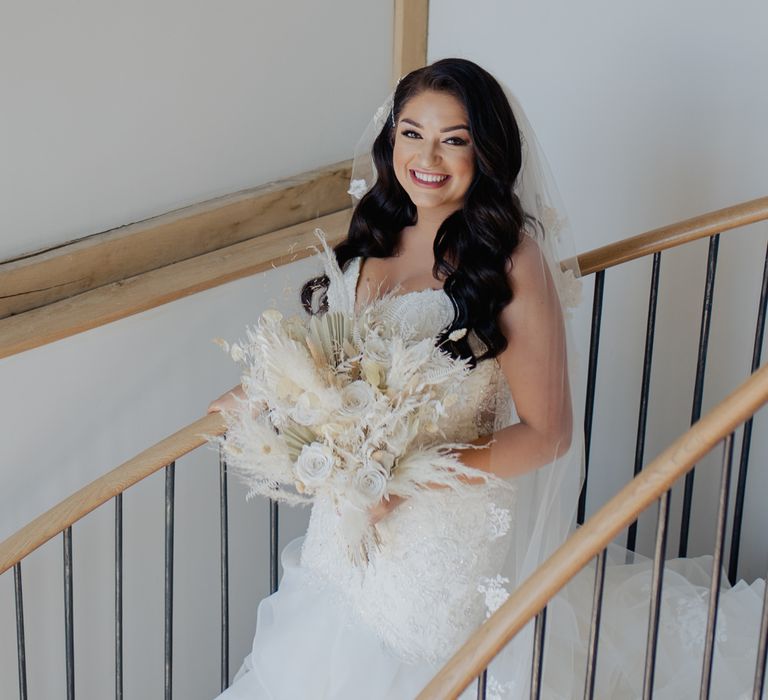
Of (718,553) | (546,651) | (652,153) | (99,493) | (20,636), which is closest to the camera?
(718,553)

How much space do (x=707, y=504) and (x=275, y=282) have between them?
4.80 ft

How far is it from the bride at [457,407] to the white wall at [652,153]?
102cm

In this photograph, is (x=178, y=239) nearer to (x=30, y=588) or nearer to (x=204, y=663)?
(x=30, y=588)

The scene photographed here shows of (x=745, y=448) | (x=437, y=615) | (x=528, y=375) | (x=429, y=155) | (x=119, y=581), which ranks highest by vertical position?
(x=429, y=155)

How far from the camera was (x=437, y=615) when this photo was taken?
2.35 m

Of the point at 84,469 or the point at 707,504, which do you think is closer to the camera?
the point at 84,469

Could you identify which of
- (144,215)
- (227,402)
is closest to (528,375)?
(227,402)

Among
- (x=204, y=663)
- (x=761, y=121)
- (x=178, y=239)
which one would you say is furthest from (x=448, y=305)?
(x=204, y=663)

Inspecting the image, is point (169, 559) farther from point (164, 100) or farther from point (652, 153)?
point (652, 153)

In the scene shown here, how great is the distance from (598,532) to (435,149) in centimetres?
84

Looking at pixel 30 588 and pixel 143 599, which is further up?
pixel 30 588

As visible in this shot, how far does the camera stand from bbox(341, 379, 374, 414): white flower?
199cm

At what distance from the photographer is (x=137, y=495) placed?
126 inches

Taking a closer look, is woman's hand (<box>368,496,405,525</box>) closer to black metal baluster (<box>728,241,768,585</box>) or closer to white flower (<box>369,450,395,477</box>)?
white flower (<box>369,450,395,477</box>)
